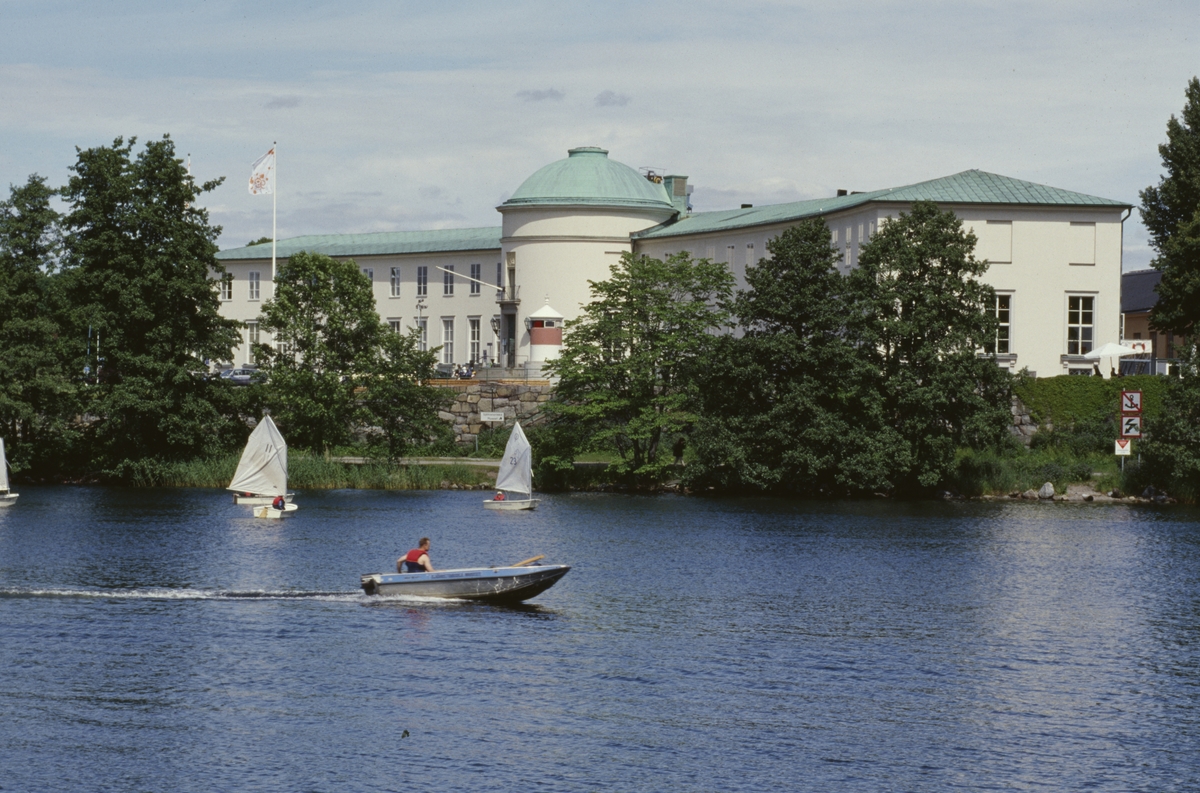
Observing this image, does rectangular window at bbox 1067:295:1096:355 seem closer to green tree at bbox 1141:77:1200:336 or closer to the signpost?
green tree at bbox 1141:77:1200:336

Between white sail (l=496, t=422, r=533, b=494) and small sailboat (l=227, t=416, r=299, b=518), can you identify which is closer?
small sailboat (l=227, t=416, r=299, b=518)

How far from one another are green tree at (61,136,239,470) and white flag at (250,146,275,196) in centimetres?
1652

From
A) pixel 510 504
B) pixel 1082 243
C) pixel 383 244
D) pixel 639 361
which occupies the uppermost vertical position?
pixel 383 244

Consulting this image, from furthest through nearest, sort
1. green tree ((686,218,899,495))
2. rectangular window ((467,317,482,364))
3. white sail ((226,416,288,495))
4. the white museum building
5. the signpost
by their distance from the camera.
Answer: rectangular window ((467,317,482,364)), the white museum building, the signpost, green tree ((686,218,899,495)), white sail ((226,416,288,495))

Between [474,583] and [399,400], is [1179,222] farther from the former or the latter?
[474,583]

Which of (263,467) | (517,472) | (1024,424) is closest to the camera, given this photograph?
(263,467)

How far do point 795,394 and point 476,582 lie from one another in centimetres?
4063

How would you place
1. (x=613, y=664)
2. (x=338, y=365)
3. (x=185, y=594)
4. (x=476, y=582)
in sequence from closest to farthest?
(x=613, y=664) < (x=476, y=582) < (x=185, y=594) < (x=338, y=365)

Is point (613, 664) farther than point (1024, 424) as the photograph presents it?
No

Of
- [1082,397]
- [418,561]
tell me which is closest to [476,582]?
[418,561]

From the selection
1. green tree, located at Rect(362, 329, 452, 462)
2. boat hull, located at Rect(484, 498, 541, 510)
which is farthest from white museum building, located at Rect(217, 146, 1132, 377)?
boat hull, located at Rect(484, 498, 541, 510)

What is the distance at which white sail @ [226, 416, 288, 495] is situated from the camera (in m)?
79.4

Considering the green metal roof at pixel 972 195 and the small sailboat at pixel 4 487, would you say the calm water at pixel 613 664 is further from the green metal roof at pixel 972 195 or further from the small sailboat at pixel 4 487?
the green metal roof at pixel 972 195

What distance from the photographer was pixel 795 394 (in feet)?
278
